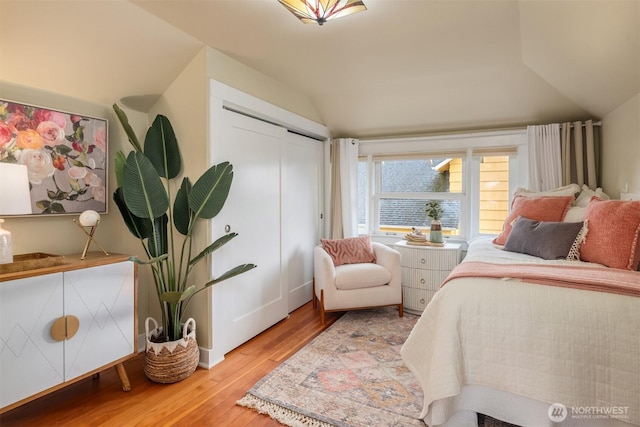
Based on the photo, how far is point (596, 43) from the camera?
1948 mm

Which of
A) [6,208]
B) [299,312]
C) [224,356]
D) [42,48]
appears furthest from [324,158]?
[6,208]

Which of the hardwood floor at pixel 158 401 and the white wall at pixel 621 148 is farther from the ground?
the white wall at pixel 621 148

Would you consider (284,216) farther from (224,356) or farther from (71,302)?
(71,302)

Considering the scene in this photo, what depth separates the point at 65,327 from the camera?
1810 mm

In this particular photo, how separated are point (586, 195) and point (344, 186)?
2337 millimetres

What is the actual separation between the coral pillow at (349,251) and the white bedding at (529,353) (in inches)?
67.7

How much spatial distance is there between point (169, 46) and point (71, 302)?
1.71 meters

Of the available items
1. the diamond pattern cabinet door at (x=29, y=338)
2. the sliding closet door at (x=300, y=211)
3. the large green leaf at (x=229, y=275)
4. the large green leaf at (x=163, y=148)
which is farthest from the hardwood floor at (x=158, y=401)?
the large green leaf at (x=163, y=148)

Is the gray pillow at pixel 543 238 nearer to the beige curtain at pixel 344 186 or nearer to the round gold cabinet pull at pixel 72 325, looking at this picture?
the beige curtain at pixel 344 186

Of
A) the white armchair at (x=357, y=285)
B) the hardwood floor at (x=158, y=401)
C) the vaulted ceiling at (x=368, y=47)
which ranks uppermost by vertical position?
the vaulted ceiling at (x=368, y=47)

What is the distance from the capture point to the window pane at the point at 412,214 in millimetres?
3916

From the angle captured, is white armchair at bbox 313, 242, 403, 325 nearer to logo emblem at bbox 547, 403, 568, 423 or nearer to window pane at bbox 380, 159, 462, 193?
window pane at bbox 380, 159, 462, 193

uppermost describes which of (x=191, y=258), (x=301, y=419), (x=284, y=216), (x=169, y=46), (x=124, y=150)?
(x=169, y=46)

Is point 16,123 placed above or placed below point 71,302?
above
